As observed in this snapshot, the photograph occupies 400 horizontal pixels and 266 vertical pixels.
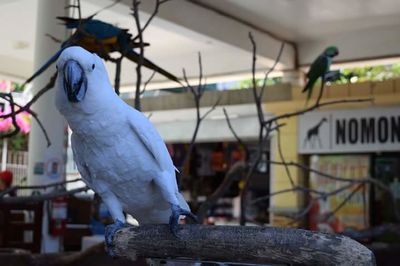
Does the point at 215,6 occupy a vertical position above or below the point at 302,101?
above

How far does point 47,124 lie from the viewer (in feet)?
17.1

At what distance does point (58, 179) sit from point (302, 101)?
11.4 ft

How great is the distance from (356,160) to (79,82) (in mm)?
6301

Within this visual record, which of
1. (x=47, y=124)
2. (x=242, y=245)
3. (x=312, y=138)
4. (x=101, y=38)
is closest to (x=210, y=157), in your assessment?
(x=312, y=138)

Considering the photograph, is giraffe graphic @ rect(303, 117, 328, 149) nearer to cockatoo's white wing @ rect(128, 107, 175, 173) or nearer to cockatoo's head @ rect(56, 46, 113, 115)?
cockatoo's white wing @ rect(128, 107, 175, 173)

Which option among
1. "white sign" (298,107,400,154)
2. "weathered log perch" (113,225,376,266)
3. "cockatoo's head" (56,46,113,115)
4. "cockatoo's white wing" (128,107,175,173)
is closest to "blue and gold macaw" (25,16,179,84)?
"cockatoo's white wing" (128,107,175,173)

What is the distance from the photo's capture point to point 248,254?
1308 mm

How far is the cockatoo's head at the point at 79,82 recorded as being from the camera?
1471mm

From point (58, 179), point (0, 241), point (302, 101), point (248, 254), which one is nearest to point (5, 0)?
point (58, 179)

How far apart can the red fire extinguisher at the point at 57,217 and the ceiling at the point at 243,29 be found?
1592 mm

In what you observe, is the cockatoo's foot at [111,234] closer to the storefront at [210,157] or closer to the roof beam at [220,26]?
the roof beam at [220,26]

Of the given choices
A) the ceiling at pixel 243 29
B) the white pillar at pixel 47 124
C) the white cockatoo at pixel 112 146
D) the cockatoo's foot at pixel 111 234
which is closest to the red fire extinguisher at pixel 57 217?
the white pillar at pixel 47 124

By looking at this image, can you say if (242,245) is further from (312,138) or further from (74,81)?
(312,138)

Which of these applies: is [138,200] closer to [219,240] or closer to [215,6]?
[219,240]
